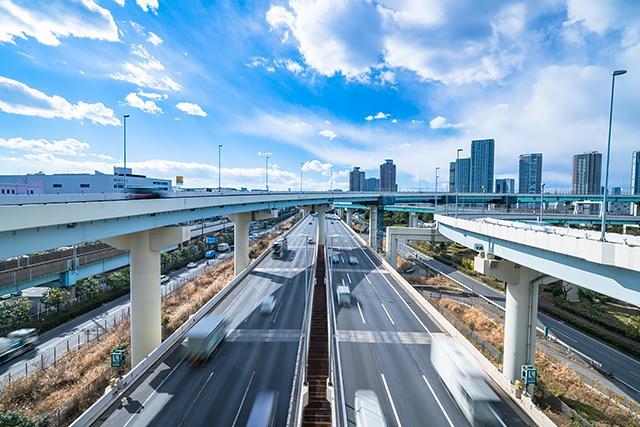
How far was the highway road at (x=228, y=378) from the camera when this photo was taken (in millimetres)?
12828

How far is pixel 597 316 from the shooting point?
1240 inches

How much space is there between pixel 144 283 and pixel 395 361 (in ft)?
52.9

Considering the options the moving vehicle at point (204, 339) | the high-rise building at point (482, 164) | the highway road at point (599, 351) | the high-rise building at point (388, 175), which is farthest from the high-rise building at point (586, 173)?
the moving vehicle at point (204, 339)


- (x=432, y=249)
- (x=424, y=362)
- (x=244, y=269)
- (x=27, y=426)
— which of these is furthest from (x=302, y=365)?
(x=432, y=249)

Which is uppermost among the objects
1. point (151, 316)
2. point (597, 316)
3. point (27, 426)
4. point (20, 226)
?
point (20, 226)

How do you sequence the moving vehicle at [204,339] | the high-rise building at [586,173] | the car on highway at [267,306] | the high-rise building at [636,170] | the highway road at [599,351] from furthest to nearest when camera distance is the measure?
the high-rise building at [586,173] → the high-rise building at [636,170] → the car on highway at [267,306] → the highway road at [599,351] → the moving vehicle at [204,339]

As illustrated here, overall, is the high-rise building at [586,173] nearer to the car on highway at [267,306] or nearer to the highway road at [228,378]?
the car on highway at [267,306]

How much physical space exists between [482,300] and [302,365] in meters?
27.8

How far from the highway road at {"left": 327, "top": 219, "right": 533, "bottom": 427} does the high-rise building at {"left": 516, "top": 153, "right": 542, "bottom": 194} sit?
240 ft

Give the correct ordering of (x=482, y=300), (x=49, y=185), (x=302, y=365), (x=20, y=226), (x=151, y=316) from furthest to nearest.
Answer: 1. (x=49, y=185)
2. (x=482, y=300)
3. (x=151, y=316)
4. (x=302, y=365)
5. (x=20, y=226)

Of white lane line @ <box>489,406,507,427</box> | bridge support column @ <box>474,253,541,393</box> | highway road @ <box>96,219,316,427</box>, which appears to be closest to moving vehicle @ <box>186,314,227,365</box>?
highway road @ <box>96,219,316,427</box>

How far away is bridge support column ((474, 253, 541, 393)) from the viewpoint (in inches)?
684

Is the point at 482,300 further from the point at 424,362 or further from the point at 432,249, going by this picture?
the point at 432,249

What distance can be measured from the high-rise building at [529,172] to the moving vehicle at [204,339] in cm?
8754
